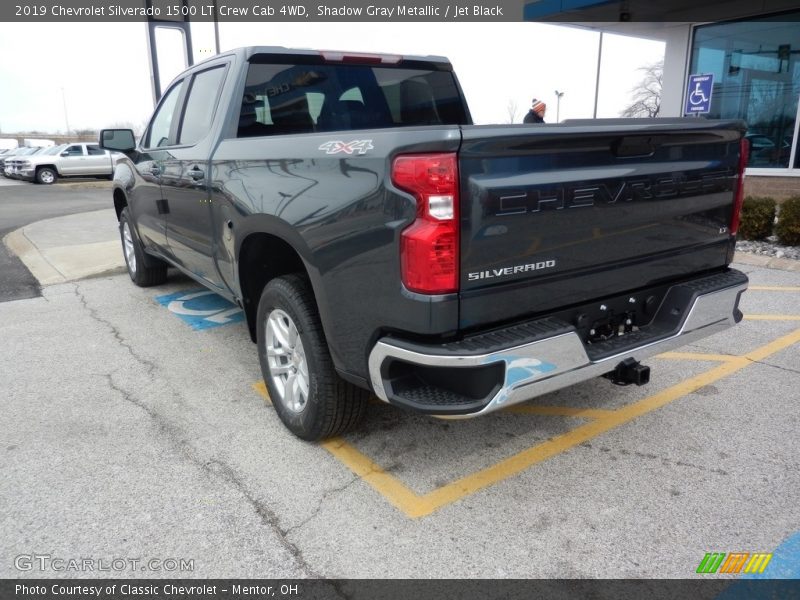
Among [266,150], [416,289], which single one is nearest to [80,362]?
[266,150]

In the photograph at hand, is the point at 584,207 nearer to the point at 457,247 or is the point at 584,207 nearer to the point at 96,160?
the point at 457,247

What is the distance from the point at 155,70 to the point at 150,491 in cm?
852

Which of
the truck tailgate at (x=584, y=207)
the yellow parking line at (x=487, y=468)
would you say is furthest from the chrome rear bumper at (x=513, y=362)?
the yellow parking line at (x=487, y=468)

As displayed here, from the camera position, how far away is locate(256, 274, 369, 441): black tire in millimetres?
2812

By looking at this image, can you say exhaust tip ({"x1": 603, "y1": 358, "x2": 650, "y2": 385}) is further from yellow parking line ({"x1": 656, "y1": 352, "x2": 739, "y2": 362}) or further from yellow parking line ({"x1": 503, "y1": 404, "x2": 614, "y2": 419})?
yellow parking line ({"x1": 656, "y1": 352, "x2": 739, "y2": 362})

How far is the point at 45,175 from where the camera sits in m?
26.6

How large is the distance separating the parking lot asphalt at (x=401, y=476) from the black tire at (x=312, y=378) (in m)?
0.16

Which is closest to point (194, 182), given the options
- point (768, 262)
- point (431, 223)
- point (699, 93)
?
point (431, 223)

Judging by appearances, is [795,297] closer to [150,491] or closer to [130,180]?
[150,491]

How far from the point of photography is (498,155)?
217cm

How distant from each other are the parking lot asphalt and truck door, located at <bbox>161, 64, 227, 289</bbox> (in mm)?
815

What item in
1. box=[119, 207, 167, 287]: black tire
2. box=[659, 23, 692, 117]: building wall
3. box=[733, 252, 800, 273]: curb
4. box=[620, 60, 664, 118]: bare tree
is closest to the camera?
box=[119, 207, 167, 287]: black tire

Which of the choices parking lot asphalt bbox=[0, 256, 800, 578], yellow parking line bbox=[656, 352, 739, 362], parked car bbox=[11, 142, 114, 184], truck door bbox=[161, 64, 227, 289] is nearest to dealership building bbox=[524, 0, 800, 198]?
yellow parking line bbox=[656, 352, 739, 362]
